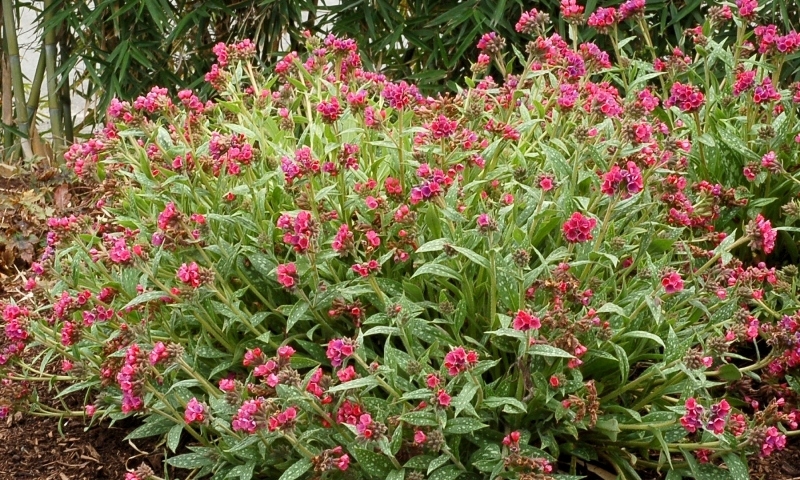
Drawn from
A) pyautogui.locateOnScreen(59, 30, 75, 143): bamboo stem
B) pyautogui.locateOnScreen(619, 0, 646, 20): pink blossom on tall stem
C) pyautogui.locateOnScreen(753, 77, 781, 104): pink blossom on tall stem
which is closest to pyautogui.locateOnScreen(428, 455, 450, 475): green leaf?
pyautogui.locateOnScreen(753, 77, 781, 104): pink blossom on tall stem

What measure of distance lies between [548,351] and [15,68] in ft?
12.1

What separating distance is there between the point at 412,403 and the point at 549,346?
44 cm

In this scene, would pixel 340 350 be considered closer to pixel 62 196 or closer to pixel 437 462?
pixel 437 462

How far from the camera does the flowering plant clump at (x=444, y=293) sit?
7.45ft

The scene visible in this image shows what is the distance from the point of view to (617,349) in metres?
2.35

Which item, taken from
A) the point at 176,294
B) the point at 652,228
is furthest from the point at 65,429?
the point at 652,228

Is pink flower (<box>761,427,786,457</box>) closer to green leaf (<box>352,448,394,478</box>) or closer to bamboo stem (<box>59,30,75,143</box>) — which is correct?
green leaf (<box>352,448,394,478</box>)

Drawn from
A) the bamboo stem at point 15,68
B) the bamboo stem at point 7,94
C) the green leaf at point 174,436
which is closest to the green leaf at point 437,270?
the green leaf at point 174,436

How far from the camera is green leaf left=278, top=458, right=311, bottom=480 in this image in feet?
7.41

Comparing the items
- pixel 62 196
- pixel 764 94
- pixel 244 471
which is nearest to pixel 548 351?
pixel 244 471

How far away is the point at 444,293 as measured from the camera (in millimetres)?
2492

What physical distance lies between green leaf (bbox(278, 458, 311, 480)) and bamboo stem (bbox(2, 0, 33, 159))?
3368 millimetres

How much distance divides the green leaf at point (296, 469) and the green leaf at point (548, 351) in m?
0.57

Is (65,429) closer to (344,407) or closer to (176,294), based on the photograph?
(176,294)
